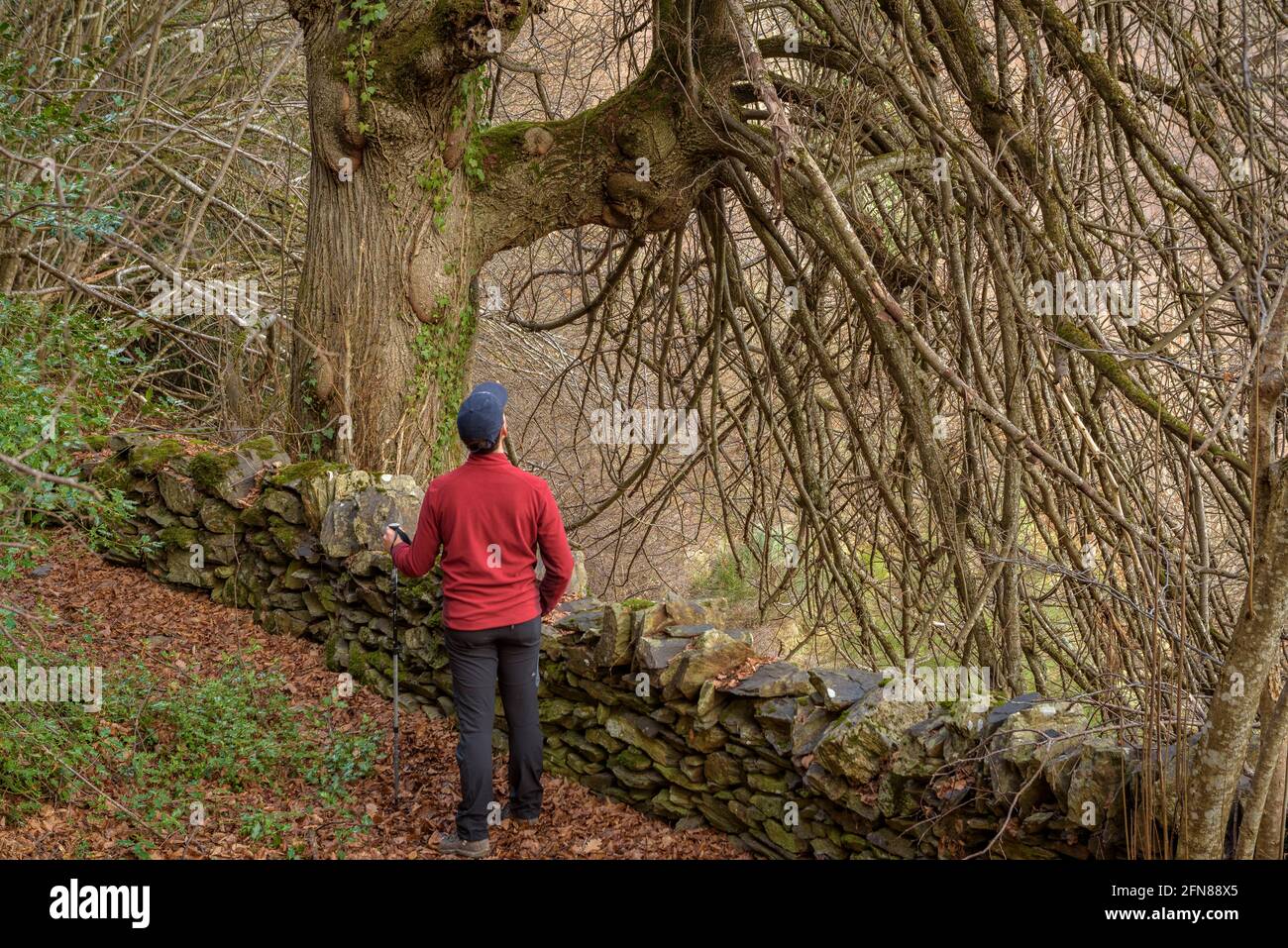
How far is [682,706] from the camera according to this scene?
14.9 ft

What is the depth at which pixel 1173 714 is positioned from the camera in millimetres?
2939

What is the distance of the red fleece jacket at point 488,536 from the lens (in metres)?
4.11

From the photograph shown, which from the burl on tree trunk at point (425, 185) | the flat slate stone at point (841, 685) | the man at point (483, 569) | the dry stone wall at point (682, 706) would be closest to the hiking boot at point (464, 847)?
the man at point (483, 569)

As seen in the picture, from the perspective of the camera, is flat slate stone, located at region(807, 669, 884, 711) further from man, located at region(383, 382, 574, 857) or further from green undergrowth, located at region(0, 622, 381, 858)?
green undergrowth, located at region(0, 622, 381, 858)

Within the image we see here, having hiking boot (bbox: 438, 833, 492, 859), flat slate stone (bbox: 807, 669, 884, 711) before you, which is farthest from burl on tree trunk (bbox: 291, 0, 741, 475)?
flat slate stone (bbox: 807, 669, 884, 711)

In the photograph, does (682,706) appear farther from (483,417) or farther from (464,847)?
(483,417)

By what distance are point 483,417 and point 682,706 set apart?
152cm

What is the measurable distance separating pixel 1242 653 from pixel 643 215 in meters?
4.91

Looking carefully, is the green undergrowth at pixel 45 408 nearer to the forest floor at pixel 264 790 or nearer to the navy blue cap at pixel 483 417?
the forest floor at pixel 264 790

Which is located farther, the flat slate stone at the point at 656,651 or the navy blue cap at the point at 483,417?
the flat slate stone at the point at 656,651

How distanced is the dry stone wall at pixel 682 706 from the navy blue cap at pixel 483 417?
109 centimetres

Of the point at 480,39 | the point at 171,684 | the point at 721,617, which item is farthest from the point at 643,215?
the point at 171,684

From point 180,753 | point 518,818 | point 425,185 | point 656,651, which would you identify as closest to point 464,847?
point 518,818

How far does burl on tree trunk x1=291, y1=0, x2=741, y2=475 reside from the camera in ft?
19.1
